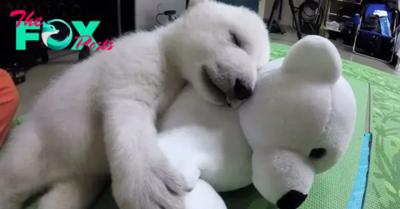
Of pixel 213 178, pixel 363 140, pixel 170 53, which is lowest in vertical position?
pixel 363 140

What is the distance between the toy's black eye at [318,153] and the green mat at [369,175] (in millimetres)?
150

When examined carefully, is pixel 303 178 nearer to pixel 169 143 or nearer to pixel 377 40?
pixel 169 143

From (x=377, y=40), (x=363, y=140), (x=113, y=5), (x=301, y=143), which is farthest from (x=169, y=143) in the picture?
(x=377, y=40)

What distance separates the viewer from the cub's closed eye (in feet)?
1.73

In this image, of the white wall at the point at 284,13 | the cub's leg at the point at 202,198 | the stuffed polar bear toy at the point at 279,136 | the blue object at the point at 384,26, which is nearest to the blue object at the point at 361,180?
the stuffed polar bear toy at the point at 279,136

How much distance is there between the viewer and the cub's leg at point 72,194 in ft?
1.92


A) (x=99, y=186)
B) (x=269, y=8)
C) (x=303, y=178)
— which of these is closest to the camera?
(x=303, y=178)

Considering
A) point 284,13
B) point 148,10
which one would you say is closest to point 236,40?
point 148,10

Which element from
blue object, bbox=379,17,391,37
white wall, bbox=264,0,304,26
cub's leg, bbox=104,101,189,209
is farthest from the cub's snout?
white wall, bbox=264,0,304,26

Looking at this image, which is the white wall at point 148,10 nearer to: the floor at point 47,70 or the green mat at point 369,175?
the floor at point 47,70

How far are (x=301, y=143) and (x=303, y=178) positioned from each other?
5 cm

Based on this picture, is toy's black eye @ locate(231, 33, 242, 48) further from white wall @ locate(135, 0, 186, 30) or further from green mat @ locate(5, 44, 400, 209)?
white wall @ locate(135, 0, 186, 30)

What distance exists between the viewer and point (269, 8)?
4.49 metres

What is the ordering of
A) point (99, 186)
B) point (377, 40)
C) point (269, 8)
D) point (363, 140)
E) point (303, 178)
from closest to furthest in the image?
1. point (303, 178)
2. point (99, 186)
3. point (363, 140)
4. point (377, 40)
5. point (269, 8)
